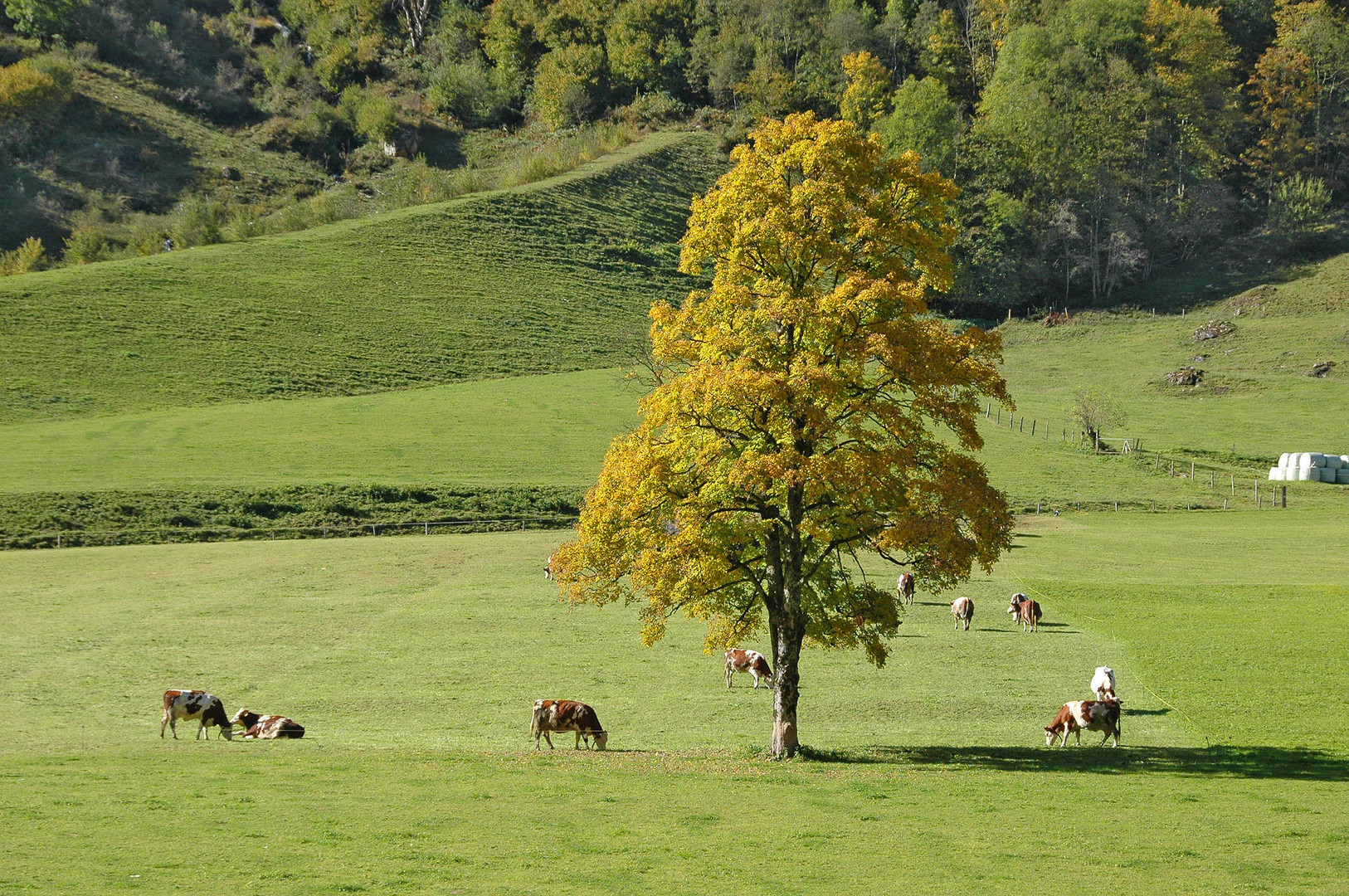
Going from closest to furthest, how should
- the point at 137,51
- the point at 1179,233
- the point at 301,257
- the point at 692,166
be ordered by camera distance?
the point at 301,257 < the point at 1179,233 < the point at 692,166 < the point at 137,51

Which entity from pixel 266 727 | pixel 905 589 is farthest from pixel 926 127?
pixel 266 727

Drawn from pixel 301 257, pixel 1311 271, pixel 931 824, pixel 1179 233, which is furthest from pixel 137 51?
pixel 931 824

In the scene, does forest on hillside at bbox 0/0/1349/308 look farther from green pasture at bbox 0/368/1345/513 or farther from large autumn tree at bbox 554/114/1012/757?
large autumn tree at bbox 554/114/1012/757

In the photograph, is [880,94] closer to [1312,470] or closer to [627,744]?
[1312,470]

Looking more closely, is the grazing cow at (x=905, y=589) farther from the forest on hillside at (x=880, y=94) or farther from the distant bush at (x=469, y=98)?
the distant bush at (x=469, y=98)

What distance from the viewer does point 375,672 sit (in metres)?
32.0

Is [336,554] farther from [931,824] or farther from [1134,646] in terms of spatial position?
[931,824]

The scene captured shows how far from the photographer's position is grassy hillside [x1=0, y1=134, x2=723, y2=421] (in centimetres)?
8488

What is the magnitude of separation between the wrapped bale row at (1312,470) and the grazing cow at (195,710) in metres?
69.3

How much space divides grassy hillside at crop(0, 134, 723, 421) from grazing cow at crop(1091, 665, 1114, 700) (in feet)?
224

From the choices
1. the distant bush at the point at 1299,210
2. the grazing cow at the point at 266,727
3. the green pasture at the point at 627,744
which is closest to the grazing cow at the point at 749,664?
the green pasture at the point at 627,744

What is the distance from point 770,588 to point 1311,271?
406 feet

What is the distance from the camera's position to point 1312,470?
74.1 meters

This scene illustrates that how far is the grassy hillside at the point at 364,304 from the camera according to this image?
84.9 metres
